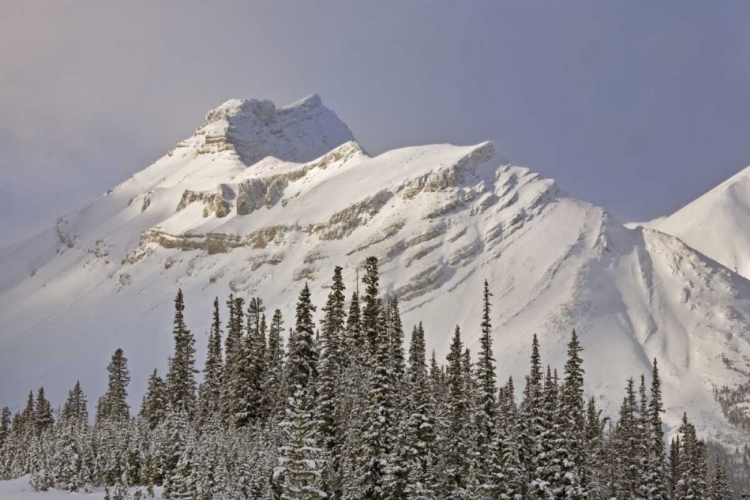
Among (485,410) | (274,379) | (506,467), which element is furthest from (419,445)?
(274,379)

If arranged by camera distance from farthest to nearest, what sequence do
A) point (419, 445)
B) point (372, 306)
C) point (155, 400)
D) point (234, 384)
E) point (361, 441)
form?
point (155, 400) → point (234, 384) → point (372, 306) → point (361, 441) → point (419, 445)

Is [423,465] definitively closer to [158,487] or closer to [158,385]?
[158,487]

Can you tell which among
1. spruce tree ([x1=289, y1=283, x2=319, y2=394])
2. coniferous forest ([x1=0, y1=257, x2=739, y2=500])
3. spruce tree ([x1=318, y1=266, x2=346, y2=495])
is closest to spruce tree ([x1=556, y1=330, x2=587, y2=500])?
coniferous forest ([x1=0, y1=257, x2=739, y2=500])

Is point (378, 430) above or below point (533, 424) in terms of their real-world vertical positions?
below

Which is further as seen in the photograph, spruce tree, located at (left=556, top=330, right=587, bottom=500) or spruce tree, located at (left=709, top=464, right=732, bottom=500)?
spruce tree, located at (left=709, top=464, right=732, bottom=500)

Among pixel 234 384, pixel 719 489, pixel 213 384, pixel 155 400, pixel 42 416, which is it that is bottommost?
pixel 719 489

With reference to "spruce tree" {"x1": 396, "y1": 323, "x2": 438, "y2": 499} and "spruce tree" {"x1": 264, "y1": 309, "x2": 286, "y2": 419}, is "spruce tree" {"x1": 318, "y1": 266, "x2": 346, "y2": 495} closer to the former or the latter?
"spruce tree" {"x1": 396, "y1": 323, "x2": 438, "y2": 499}

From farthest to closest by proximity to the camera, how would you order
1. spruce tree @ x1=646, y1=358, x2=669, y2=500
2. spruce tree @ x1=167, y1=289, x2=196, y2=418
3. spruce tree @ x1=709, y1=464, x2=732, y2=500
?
spruce tree @ x1=709, y1=464, x2=732, y2=500 → spruce tree @ x1=167, y1=289, x2=196, y2=418 → spruce tree @ x1=646, y1=358, x2=669, y2=500

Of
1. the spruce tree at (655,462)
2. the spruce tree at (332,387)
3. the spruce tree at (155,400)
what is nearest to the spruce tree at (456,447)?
the spruce tree at (332,387)

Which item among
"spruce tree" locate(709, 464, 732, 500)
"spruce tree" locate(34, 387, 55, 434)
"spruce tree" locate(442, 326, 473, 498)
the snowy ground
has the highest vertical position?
"spruce tree" locate(34, 387, 55, 434)

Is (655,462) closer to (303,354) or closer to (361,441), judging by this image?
(361,441)

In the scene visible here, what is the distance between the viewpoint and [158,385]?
103 m

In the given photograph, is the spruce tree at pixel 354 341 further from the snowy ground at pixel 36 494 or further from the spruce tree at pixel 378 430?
the snowy ground at pixel 36 494

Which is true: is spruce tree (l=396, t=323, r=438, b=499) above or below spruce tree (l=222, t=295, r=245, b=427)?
below
